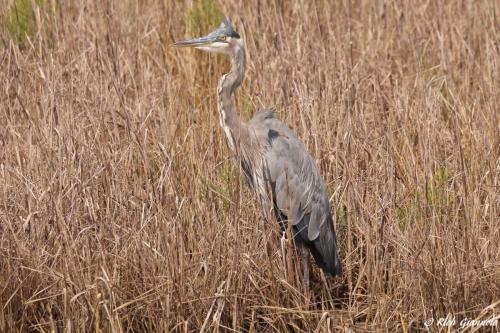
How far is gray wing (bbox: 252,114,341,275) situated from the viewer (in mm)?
3652

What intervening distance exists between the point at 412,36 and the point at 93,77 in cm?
173

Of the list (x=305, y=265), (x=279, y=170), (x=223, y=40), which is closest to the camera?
(x=305, y=265)

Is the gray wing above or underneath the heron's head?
underneath

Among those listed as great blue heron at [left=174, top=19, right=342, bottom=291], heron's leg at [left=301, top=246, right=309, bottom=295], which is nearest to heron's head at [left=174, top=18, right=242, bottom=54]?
great blue heron at [left=174, top=19, right=342, bottom=291]

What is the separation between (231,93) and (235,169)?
1.04 ft

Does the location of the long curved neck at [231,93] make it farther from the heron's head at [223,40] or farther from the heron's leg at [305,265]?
the heron's leg at [305,265]

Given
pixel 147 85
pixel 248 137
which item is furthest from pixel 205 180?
pixel 147 85

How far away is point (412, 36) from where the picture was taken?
197 inches

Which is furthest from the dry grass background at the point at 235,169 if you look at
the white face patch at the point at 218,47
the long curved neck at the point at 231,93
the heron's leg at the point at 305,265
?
the white face patch at the point at 218,47

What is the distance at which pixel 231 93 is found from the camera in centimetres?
387

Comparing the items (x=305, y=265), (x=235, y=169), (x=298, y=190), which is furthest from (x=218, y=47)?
(x=305, y=265)

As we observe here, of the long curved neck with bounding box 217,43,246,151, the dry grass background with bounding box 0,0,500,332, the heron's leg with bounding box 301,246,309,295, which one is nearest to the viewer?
the dry grass background with bounding box 0,0,500,332

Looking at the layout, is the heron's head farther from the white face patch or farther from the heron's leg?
the heron's leg

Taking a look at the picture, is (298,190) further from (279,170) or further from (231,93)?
(231,93)
